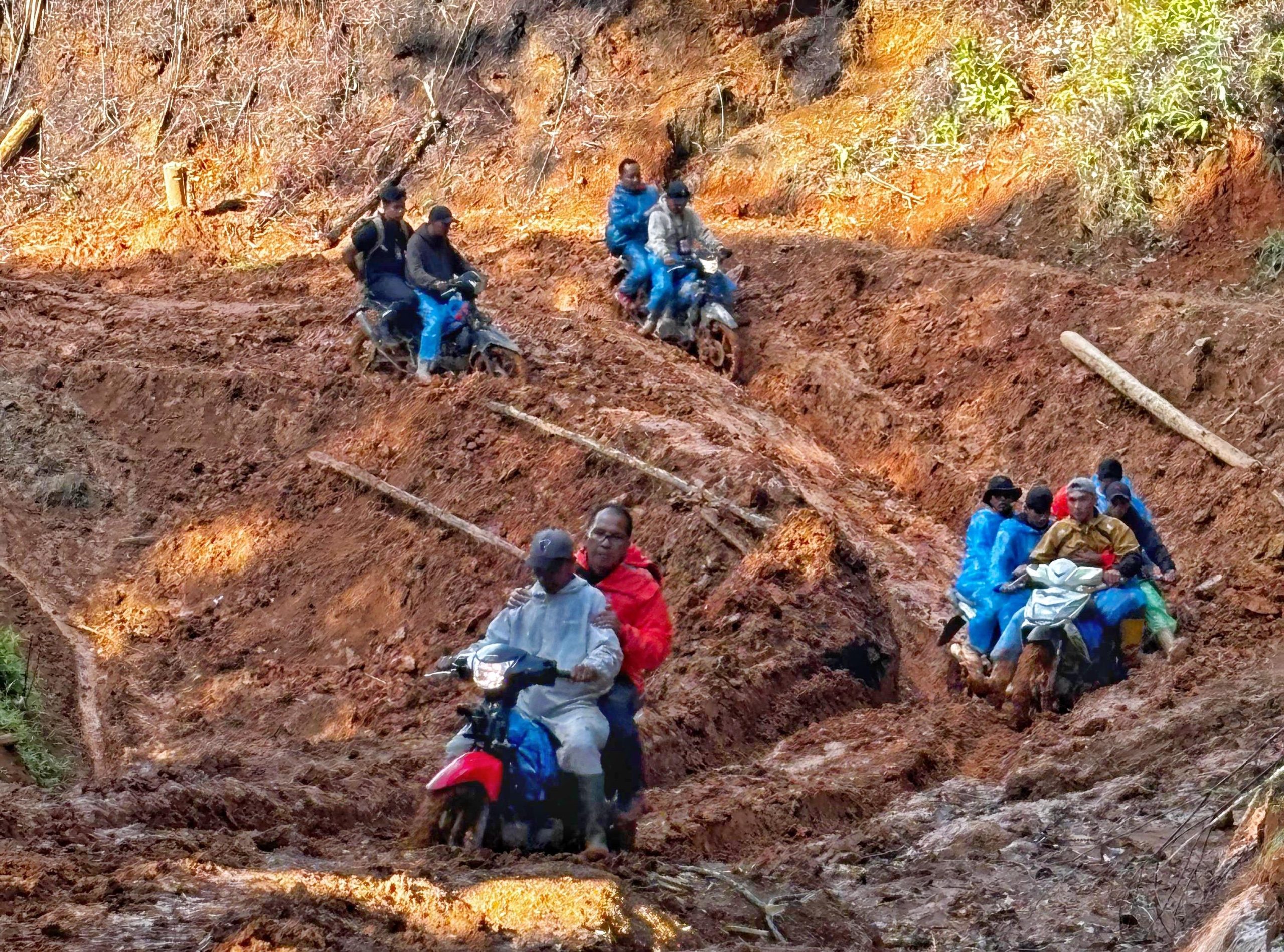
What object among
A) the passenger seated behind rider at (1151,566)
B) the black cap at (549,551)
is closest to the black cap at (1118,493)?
the passenger seated behind rider at (1151,566)

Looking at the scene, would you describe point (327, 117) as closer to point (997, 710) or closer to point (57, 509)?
point (57, 509)

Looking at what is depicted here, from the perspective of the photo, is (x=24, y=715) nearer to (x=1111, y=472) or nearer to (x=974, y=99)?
(x=1111, y=472)

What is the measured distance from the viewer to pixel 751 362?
16359mm

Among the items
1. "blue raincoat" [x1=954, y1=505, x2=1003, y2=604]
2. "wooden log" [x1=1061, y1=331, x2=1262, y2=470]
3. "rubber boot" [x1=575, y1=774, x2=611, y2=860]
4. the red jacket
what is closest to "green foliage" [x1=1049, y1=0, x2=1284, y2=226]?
"wooden log" [x1=1061, y1=331, x2=1262, y2=470]

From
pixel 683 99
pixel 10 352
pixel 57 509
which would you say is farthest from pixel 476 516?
pixel 683 99

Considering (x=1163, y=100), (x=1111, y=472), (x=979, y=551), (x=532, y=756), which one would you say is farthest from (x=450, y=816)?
(x=1163, y=100)

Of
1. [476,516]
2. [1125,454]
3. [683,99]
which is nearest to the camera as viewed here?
[476,516]

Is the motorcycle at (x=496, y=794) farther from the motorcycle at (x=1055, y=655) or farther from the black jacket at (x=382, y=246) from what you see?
the black jacket at (x=382, y=246)

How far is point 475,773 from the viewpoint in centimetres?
638

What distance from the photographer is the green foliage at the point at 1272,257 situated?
1502 cm

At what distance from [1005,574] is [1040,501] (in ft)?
1.59

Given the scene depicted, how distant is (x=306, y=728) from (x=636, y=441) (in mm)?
3416

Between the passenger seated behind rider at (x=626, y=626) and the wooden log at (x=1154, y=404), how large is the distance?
7.04m

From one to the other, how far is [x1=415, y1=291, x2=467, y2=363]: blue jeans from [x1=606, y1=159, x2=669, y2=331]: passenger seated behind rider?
103 inches
